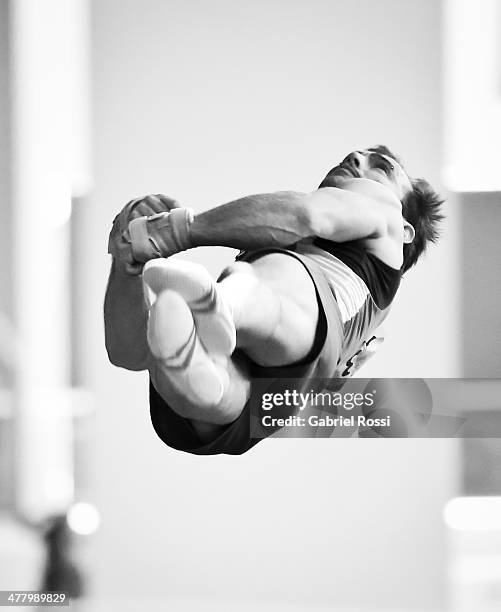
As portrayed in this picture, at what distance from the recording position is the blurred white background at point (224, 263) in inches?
58.1

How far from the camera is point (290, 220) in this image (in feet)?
4.75

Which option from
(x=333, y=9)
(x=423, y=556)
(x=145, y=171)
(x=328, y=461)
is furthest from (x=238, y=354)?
(x=333, y=9)

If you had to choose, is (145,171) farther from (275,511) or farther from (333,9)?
(275,511)

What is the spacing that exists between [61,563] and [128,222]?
66 cm

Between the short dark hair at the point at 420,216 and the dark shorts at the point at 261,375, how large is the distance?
0.17 meters

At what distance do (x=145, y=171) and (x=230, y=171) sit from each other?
162 mm

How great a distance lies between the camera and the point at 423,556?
1.48 m

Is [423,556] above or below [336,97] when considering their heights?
below

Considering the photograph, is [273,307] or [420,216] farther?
[420,216]

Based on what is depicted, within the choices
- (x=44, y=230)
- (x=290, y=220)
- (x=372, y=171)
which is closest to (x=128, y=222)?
(x=44, y=230)

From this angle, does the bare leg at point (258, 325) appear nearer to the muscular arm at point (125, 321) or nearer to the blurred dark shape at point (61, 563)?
the muscular arm at point (125, 321)

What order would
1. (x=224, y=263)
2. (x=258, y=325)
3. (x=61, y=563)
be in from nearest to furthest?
1. (x=258, y=325)
2. (x=224, y=263)
3. (x=61, y=563)

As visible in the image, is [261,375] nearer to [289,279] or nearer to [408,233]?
[289,279]

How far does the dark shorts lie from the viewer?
141cm
